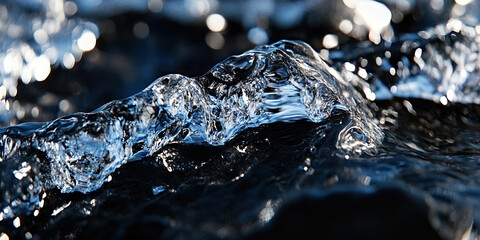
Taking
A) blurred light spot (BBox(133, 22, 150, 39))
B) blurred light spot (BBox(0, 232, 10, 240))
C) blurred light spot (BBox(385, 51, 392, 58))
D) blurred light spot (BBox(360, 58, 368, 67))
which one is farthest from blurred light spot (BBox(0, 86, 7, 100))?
blurred light spot (BBox(385, 51, 392, 58))

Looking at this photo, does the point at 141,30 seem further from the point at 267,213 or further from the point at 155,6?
the point at 267,213

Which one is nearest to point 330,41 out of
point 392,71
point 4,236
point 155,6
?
point 392,71

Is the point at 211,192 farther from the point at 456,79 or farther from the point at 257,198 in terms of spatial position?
the point at 456,79

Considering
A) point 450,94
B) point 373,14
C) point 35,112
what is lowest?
point 35,112

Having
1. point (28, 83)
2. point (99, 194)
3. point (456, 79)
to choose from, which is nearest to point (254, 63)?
point (99, 194)

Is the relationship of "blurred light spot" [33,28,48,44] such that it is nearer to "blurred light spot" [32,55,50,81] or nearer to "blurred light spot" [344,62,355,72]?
"blurred light spot" [32,55,50,81]

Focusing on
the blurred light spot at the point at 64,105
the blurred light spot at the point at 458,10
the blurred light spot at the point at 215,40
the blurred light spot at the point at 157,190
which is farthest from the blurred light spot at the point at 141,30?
the blurred light spot at the point at 458,10
